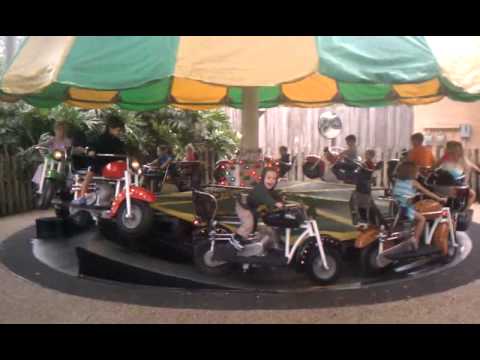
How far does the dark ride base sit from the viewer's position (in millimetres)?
4914

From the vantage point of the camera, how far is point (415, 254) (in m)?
5.97

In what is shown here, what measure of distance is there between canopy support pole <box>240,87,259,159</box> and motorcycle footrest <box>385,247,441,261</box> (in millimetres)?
2648

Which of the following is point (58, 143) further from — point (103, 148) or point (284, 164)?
point (284, 164)

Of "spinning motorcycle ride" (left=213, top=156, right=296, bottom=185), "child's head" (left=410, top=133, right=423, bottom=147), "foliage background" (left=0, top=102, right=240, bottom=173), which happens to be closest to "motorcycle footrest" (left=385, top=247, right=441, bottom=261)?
→ "child's head" (left=410, top=133, right=423, bottom=147)

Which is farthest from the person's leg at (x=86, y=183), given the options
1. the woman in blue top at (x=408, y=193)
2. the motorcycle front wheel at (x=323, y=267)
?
the woman in blue top at (x=408, y=193)

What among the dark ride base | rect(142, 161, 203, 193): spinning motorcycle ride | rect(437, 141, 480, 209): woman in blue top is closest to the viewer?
the dark ride base

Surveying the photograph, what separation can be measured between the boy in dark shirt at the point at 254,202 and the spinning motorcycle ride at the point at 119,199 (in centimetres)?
136

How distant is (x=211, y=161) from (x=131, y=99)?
386 centimetres

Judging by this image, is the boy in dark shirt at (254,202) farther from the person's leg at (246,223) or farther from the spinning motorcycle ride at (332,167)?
the spinning motorcycle ride at (332,167)

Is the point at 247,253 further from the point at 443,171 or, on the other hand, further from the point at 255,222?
the point at 443,171

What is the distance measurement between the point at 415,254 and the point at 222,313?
2752mm

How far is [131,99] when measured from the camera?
962 centimetres

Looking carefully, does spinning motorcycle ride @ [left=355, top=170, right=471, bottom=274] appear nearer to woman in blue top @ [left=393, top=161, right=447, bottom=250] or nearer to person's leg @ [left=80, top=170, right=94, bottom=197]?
woman in blue top @ [left=393, top=161, right=447, bottom=250]

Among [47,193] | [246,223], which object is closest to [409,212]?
[246,223]
